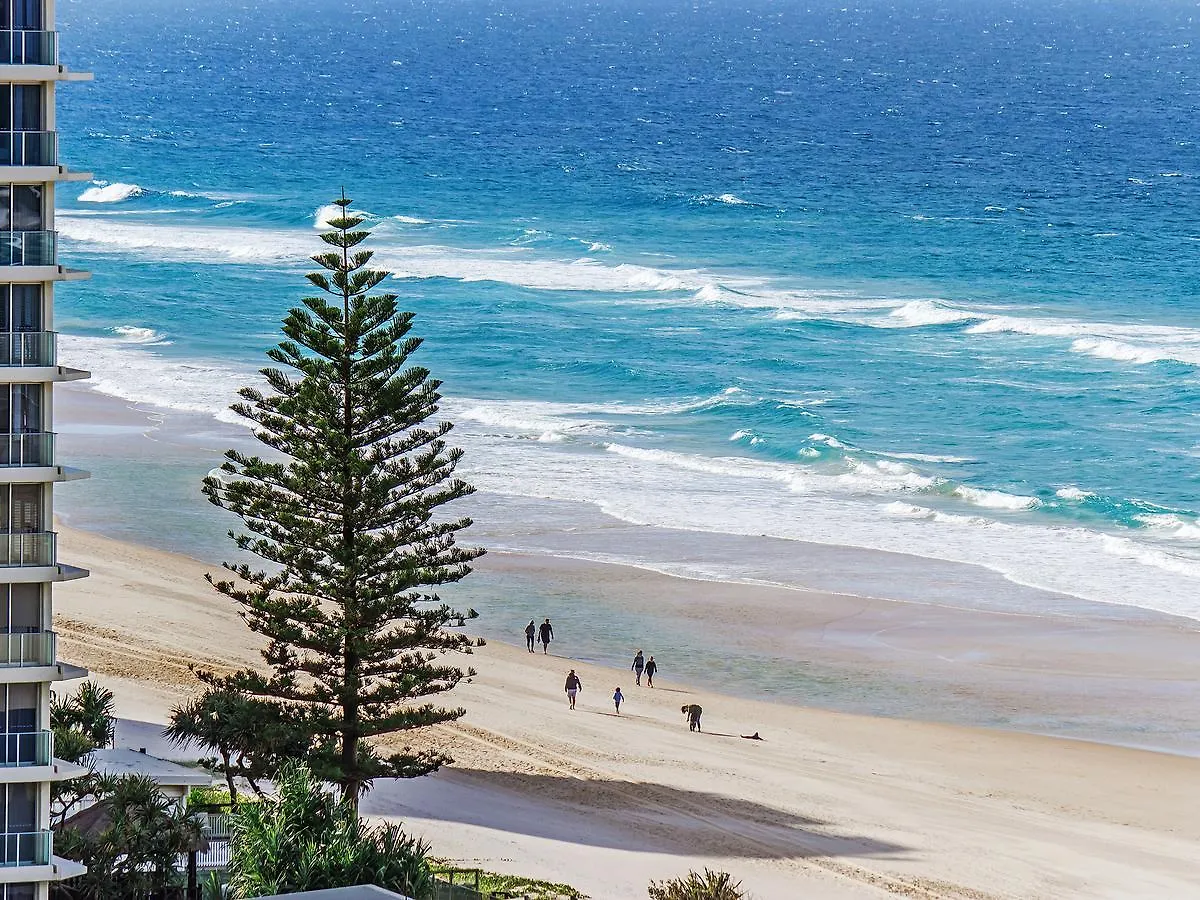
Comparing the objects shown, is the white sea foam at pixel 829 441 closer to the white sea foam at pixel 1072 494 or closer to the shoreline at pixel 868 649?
the white sea foam at pixel 1072 494

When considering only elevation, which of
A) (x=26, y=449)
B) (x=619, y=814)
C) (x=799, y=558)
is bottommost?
(x=619, y=814)

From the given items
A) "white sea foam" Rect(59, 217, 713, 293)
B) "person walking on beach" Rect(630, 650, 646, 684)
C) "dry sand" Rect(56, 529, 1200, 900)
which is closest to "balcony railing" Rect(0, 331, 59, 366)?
"dry sand" Rect(56, 529, 1200, 900)

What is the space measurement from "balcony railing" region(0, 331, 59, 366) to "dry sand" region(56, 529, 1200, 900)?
9740 millimetres

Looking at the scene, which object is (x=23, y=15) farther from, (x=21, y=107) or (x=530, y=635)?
(x=530, y=635)

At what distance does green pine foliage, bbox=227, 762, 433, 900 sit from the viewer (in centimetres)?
1639

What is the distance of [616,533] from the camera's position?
126ft

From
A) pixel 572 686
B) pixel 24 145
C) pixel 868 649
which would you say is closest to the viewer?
pixel 24 145

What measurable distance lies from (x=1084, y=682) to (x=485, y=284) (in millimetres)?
40385

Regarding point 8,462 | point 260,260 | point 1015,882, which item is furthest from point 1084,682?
point 260,260

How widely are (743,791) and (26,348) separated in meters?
14.0

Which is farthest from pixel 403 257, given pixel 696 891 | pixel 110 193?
pixel 696 891

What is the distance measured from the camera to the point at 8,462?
1466 centimetres

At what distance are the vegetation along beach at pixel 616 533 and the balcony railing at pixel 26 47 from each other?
31 millimetres

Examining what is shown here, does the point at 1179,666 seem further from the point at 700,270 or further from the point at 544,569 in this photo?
the point at 700,270
